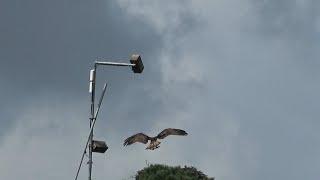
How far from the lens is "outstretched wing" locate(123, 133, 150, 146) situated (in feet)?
101

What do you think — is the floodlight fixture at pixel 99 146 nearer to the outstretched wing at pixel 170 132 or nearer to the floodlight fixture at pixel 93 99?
the floodlight fixture at pixel 93 99

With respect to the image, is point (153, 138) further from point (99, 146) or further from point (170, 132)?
point (99, 146)

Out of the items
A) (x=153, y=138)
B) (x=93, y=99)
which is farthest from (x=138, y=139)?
(x=93, y=99)

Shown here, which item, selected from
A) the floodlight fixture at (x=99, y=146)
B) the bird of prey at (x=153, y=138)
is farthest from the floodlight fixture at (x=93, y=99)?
the bird of prey at (x=153, y=138)

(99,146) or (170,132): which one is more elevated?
(170,132)

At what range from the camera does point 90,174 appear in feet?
74.7

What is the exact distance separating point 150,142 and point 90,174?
7862 mm

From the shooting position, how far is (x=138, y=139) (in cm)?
3094

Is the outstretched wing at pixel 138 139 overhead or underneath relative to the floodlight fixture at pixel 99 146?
overhead

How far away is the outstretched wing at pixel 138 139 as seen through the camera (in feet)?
101

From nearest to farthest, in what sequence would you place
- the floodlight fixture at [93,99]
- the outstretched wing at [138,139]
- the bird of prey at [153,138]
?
the floodlight fixture at [93,99] < the bird of prey at [153,138] < the outstretched wing at [138,139]

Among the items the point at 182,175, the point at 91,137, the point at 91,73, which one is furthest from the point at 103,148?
the point at 182,175

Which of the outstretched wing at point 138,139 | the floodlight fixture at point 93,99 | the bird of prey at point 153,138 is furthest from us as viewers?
the outstretched wing at point 138,139

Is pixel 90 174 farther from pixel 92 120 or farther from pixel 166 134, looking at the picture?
pixel 166 134
